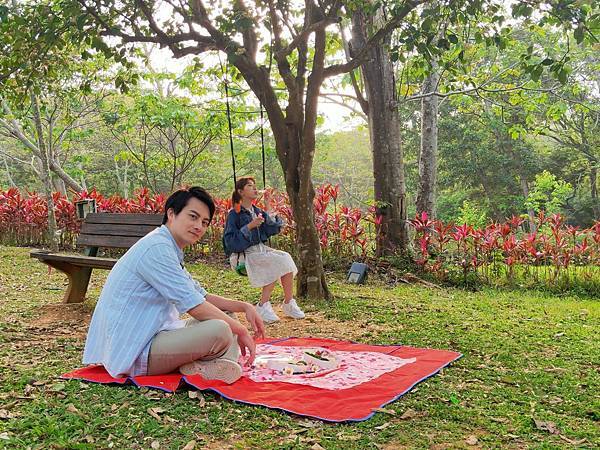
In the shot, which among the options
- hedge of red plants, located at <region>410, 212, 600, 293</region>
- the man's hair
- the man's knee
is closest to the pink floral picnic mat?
the man's knee

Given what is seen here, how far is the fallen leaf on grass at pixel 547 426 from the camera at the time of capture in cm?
249

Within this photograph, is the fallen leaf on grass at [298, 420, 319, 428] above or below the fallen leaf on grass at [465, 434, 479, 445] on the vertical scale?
above

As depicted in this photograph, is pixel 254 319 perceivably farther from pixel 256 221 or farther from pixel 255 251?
pixel 255 251

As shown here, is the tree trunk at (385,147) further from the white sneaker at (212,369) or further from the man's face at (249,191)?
the white sneaker at (212,369)

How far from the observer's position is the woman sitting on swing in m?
4.84

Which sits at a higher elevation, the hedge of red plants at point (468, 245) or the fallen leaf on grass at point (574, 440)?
the hedge of red plants at point (468, 245)

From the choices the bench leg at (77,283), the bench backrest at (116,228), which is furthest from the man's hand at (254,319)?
the bench leg at (77,283)

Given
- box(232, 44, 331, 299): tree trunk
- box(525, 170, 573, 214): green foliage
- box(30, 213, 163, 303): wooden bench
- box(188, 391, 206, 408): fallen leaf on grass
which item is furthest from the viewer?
box(525, 170, 573, 214): green foliage

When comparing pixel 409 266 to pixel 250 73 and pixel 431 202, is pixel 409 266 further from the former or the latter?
pixel 250 73

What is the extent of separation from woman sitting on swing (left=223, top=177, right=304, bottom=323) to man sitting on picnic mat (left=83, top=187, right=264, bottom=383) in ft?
5.85

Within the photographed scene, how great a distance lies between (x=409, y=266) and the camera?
7262 millimetres

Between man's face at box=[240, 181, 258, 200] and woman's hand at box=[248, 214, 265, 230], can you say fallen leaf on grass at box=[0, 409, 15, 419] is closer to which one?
woman's hand at box=[248, 214, 265, 230]

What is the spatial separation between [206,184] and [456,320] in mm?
15504

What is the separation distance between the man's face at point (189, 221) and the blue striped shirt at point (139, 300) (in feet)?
0.16
